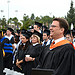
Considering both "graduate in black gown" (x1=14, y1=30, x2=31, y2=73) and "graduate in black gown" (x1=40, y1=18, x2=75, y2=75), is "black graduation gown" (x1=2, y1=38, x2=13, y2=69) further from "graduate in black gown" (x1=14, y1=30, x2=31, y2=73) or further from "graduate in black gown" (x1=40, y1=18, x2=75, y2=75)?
"graduate in black gown" (x1=40, y1=18, x2=75, y2=75)

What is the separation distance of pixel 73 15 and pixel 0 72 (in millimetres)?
45082

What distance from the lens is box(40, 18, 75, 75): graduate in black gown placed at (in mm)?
2717

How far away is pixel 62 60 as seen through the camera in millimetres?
2744

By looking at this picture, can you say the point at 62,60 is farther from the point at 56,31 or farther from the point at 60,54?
the point at 56,31

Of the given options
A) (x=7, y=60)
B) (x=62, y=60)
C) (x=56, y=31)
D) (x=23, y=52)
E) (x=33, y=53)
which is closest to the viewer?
(x=62, y=60)

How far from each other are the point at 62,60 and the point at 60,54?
0.11 meters

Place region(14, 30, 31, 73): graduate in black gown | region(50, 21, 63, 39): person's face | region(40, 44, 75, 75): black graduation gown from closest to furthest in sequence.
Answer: region(40, 44, 75, 75): black graduation gown → region(50, 21, 63, 39): person's face → region(14, 30, 31, 73): graduate in black gown

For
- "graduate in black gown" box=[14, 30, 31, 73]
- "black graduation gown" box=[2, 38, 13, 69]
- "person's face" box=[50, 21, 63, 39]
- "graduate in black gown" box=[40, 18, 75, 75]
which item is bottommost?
"black graduation gown" box=[2, 38, 13, 69]

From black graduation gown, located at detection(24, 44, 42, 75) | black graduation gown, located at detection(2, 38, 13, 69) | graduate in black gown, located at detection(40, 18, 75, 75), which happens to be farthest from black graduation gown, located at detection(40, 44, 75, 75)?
black graduation gown, located at detection(2, 38, 13, 69)

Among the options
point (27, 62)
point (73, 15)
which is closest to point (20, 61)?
point (27, 62)

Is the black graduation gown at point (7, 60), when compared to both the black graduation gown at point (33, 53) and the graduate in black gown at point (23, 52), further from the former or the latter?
the black graduation gown at point (33, 53)

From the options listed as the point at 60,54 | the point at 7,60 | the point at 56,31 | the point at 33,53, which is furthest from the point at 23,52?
the point at 60,54

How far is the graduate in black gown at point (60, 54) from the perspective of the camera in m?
2.72

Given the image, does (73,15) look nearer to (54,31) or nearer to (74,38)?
(74,38)
